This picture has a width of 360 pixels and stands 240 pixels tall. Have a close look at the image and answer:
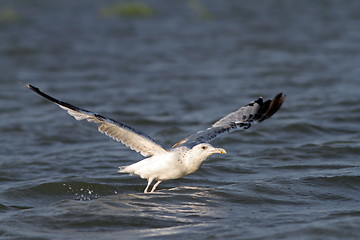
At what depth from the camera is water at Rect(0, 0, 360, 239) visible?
8.16 meters

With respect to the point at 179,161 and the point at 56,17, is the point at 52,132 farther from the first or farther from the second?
the point at 56,17

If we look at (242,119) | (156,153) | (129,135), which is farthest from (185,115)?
(129,135)

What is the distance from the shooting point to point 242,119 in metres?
10.5

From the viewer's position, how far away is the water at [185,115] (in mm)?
8156

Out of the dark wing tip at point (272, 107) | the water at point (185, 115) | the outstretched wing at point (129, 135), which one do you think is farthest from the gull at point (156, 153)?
the dark wing tip at point (272, 107)

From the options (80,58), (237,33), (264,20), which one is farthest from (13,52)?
(264,20)

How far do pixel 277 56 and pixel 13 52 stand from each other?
8.37 m

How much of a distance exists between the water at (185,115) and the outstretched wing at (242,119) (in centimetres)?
72

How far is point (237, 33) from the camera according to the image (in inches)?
968

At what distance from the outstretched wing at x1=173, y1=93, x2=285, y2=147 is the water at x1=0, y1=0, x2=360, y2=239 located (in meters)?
0.72

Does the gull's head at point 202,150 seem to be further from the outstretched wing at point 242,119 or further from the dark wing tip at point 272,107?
the dark wing tip at point 272,107

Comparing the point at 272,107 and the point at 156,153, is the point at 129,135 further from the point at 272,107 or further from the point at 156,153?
the point at 272,107

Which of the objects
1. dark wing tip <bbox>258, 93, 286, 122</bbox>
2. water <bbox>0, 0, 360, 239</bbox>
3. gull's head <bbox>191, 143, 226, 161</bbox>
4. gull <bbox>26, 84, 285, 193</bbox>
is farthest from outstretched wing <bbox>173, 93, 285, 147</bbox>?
water <bbox>0, 0, 360, 239</bbox>

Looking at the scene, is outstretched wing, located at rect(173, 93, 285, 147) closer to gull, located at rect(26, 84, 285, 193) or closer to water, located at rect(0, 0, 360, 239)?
gull, located at rect(26, 84, 285, 193)
